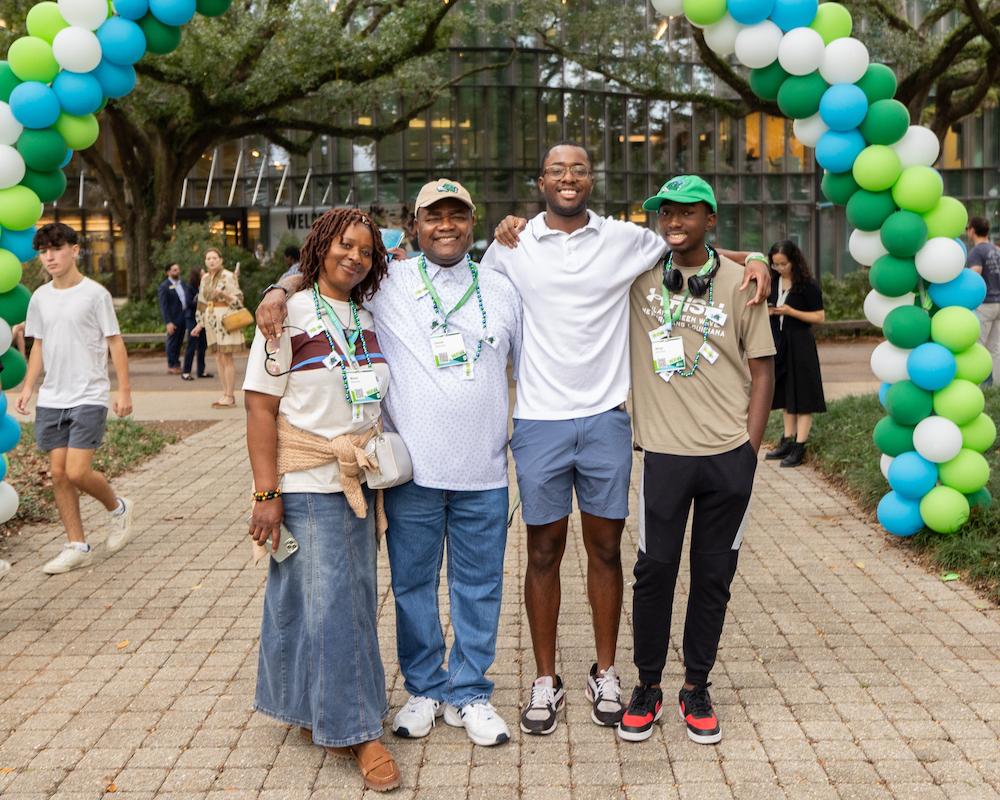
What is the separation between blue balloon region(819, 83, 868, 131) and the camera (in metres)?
6.10

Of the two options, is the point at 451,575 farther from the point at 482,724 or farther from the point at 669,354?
the point at 669,354

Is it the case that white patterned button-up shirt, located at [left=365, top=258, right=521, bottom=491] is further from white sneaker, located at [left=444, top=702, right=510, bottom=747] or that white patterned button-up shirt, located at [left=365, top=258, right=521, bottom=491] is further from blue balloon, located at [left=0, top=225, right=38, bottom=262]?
blue balloon, located at [left=0, top=225, right=38, bottom=262]

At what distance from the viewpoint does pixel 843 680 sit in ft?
15.6

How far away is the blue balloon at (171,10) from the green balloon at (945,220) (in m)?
4.30

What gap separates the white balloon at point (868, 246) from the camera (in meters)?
6.60

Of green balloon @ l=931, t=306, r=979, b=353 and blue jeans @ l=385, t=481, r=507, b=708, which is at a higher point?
green balloon @ l=931, t=306, r=979, b=353

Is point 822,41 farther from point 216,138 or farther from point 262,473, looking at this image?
point 216,138

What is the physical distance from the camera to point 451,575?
4324mm

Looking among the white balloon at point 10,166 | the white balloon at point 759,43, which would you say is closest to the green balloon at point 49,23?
the white balloon at point 10,166

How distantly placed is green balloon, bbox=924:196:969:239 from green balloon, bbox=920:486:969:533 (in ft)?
5.01

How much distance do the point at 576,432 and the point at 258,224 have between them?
34141mm

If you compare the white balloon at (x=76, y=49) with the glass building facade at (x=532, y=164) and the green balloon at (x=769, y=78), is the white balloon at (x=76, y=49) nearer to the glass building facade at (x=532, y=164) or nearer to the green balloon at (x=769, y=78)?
the green balloon at (x=769, y=78)

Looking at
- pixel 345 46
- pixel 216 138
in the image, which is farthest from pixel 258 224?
pixel 345 46

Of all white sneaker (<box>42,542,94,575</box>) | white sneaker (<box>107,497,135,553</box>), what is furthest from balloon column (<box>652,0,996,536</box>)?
white sneaker (<box>42,542,94,575</box>)
